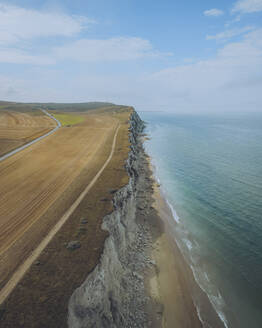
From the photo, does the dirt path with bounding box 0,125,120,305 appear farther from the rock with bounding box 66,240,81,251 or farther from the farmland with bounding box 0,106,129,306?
the rock with bounding box 66,240,81,251

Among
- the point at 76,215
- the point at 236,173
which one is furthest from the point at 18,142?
the point at 236,173

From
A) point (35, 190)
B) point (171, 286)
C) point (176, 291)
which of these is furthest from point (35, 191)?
point (176, 291)

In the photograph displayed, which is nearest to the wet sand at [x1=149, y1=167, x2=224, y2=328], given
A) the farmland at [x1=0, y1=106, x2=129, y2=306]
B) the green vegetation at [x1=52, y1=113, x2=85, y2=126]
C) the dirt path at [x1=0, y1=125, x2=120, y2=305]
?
the dirt path at [x1=0, y1=125, x2=120, y2=305]

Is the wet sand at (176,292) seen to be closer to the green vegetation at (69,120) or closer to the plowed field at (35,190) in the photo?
the plowed field at (35,190)

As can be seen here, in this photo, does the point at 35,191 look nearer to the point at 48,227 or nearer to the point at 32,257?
the point at 48,227

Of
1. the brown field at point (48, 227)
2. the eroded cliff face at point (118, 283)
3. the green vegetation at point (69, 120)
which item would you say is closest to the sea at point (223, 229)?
the eroded cliff face at point (118, 283)

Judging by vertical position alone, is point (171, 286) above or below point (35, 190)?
below

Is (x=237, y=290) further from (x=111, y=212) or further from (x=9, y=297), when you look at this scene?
(x=9, y=297)

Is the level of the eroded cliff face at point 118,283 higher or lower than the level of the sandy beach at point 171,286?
higher
